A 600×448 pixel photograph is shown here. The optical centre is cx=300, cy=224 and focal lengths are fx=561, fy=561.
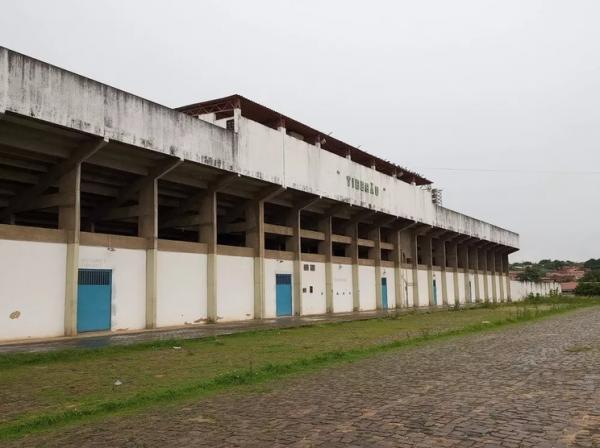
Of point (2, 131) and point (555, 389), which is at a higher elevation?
point (2, 131)

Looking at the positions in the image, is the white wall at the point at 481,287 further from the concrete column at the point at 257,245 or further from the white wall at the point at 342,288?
the concrete column at the point at 257,245

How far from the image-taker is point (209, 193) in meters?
28.1

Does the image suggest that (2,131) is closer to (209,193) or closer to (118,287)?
(118,287)

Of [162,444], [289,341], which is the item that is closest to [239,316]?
[289,341]

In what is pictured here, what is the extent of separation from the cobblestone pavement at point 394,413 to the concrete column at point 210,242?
17094 mm

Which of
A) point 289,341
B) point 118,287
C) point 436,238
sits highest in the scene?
point 436,238

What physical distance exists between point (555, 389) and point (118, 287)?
60.8 feet

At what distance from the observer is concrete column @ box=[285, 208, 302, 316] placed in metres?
33.7

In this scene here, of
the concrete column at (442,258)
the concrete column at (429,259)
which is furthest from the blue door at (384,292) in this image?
the concrete column at (442,258)

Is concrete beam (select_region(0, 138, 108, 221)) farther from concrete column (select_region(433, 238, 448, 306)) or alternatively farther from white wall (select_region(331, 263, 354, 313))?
concrete column (select_region(433, 238, 448, 306))

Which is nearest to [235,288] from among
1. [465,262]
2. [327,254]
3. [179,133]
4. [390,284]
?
[179,133]

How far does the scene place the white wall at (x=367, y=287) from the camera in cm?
4094

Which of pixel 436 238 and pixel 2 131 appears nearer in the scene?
pixel 2 131

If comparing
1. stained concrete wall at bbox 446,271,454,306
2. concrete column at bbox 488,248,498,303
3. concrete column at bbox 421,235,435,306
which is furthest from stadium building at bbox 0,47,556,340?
concrete column at bbox 488,248,498,303
